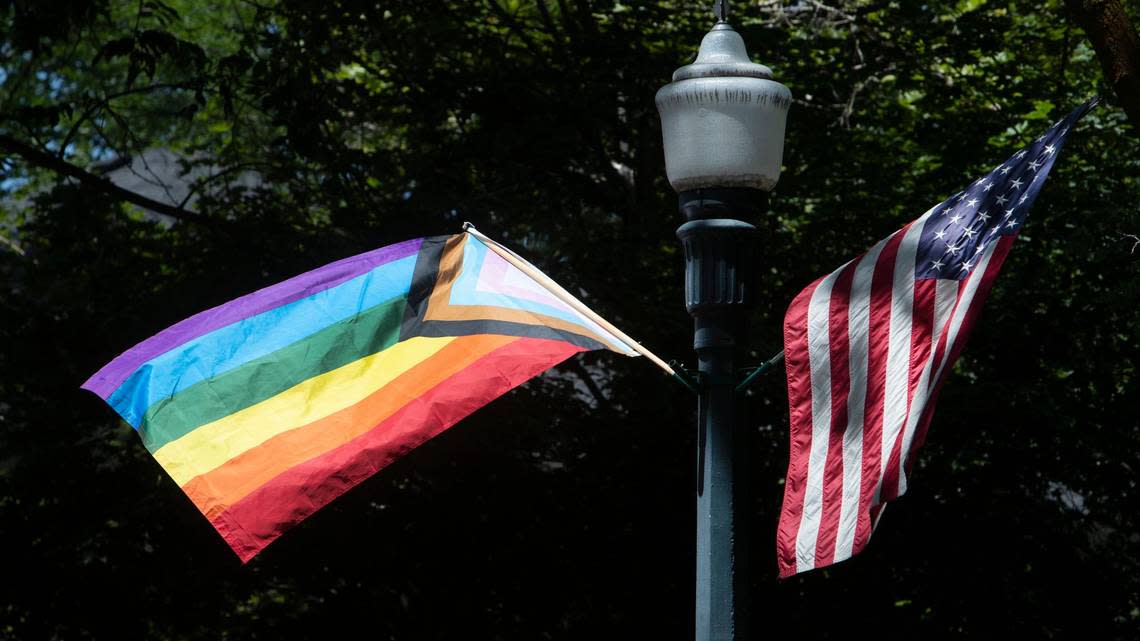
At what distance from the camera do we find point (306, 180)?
11.9 meters

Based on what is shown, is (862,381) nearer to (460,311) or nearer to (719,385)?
(719,385)

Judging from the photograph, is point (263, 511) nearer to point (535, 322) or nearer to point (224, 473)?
point (224, 473)

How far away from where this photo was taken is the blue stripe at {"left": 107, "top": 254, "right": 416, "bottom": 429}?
531cm

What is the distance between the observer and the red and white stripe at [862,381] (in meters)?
4.65

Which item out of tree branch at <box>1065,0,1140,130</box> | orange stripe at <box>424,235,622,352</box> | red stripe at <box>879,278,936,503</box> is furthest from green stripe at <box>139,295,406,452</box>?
tree branch at <box>1065,0,1140,130</box>

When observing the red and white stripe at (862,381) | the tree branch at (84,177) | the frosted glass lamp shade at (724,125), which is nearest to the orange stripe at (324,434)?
the frosted glass lamp shade at (724,125)

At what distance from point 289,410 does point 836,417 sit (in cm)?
212

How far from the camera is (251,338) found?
550 cm

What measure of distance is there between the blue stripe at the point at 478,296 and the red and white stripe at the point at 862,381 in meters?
0.91

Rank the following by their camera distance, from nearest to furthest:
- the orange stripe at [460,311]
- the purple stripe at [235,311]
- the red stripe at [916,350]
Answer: the red stripe at [916,350]
the orange stripe at [460,311]
the purple stripe at [235,311]

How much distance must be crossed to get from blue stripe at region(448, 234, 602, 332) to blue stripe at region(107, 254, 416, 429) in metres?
0.23

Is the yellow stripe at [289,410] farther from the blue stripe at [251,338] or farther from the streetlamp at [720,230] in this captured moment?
the streetlamp at [720,230]

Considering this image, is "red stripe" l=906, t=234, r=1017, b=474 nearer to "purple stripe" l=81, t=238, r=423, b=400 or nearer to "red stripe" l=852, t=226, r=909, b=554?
"red stripe" l=852, t=226, r=909, b=554

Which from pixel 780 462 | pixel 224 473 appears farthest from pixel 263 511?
pixel 780 462
